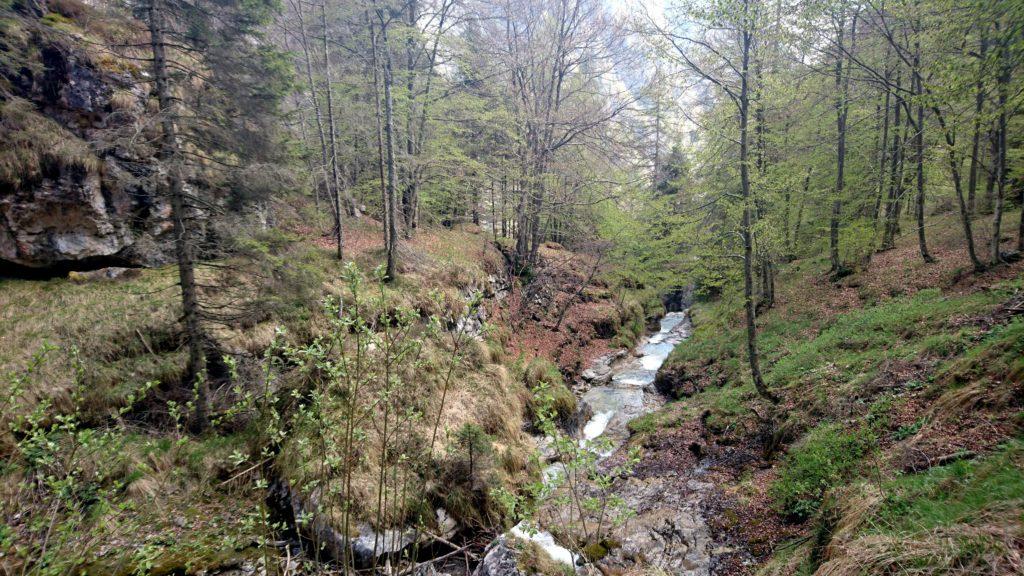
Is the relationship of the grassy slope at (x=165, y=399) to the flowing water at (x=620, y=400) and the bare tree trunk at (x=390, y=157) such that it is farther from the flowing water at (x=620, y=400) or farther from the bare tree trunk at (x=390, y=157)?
the bare tree trunk at (x=390, y=157)

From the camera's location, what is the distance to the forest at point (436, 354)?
Result: 342cm

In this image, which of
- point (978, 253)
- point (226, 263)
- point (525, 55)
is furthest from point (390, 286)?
point (978, 253)

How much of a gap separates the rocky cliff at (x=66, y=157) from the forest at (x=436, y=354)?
2.0 inches

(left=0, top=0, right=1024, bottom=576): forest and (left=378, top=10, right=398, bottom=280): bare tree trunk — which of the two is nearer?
(left=0, top=0, right=1024, bottom=576): forest

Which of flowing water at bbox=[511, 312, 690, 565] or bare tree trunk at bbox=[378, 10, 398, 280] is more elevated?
bare tree trunk at bbox=[378, 10, 398, 280]

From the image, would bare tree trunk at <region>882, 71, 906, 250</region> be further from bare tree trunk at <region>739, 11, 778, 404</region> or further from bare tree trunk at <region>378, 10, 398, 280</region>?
bare tree trunk at <region>378, 10, 398, 280</region>

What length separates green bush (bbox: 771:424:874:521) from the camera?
5309 millimetres

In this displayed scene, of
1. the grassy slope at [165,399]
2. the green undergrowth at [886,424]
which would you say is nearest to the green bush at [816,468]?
the green undergrowth at [886,424]

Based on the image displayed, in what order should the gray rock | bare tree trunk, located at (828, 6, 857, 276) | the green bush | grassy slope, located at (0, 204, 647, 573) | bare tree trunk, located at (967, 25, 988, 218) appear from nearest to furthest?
grassy slope, located at (0, 204, 647, 573) < the gray rock < the green bush < bare tree trunk, located at (967, 25, 988, 218) < bare tree trunk, located at (828, 6, 857, 276)

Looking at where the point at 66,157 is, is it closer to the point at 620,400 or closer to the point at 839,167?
the point at 620,400

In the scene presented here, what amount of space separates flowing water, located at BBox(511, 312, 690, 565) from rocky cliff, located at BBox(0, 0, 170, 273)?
944 centimetres

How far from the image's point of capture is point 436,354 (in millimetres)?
9094

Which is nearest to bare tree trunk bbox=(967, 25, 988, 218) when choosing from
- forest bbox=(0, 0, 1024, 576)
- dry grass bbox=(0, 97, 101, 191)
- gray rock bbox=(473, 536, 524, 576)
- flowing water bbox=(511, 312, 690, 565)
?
forest bbox=(0, 0, 1024, 576)

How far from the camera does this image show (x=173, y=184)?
603cm
